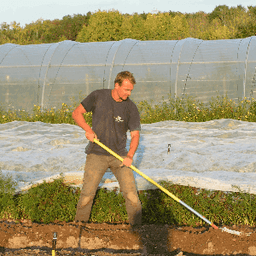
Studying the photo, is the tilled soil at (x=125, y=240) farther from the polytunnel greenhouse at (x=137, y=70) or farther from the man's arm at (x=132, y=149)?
the polytunnel greenhouse at (x=137, y=70)

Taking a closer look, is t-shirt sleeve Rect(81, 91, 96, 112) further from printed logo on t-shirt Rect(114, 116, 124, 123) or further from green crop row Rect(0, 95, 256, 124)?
green crop row Rect(0, 95, 256, 124)

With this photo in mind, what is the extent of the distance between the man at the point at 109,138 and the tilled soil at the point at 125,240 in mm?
223

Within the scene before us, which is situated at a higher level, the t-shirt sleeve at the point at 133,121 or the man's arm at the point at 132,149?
the t-shirt sleeve at the point at 133,121

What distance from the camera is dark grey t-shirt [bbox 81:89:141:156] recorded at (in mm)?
3912

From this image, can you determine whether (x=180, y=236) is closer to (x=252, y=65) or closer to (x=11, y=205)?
(x=11, y=205)

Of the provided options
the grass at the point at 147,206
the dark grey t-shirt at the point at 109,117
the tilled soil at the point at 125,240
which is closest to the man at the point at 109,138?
the dark grey t-shirt at the point at 109,117

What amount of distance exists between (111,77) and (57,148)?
5.43 meters

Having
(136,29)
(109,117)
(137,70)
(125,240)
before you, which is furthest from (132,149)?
(136,29)


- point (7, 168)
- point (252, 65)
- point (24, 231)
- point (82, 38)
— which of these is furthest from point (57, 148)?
point (82, 38)

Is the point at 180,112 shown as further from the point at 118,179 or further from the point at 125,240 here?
the point at 125,240

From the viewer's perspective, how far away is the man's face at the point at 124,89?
364cm

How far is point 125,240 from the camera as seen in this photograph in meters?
3.81

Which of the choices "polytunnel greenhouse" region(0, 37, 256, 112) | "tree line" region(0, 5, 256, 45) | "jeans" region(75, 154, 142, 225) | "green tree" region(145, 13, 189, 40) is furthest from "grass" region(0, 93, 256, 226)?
"green tree" region(145, 13, 189, 40)

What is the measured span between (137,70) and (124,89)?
326 inches
